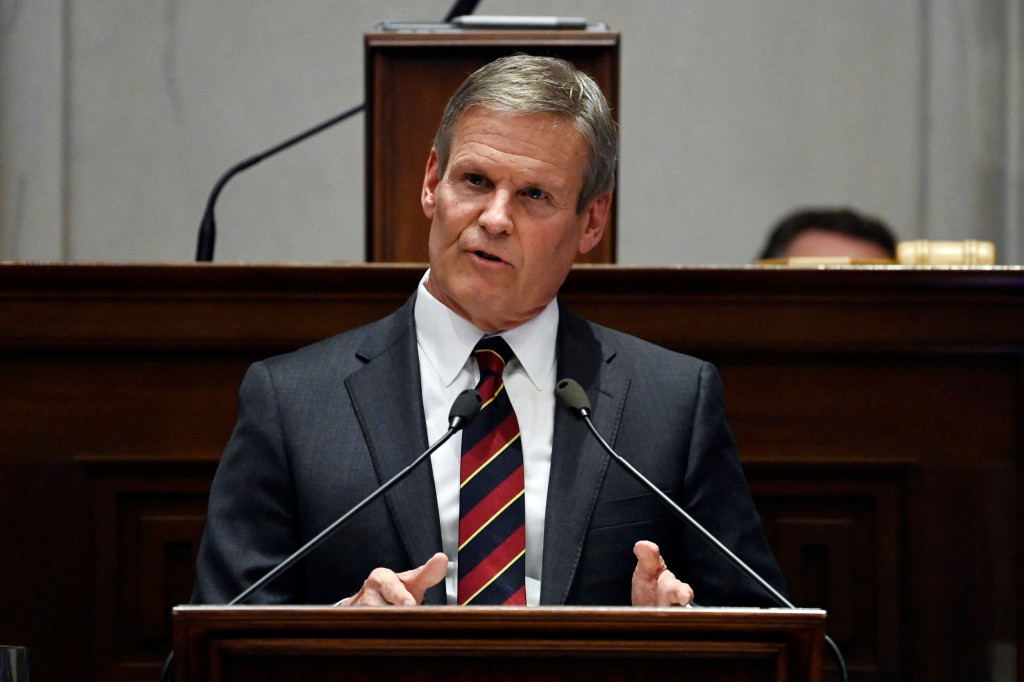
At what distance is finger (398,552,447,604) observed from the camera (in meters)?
1.71

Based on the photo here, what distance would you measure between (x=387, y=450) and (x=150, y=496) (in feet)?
2.18

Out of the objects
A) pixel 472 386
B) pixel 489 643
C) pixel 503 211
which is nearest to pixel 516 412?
pixel 472 386

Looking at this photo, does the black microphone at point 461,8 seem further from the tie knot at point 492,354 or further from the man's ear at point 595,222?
the tie knot at point 492,354

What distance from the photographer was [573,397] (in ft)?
6.16

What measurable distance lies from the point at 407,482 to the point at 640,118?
274cm

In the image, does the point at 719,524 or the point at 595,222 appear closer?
the point at 719,524

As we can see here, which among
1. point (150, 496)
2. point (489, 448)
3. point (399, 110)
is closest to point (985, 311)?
point (489, 448)

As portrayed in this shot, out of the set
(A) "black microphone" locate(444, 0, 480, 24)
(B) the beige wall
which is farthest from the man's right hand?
(B) the beige wall

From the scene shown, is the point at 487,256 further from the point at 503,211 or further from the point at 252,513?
the point at 252,513

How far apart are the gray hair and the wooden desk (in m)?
0.32

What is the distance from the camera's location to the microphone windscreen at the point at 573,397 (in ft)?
6.14

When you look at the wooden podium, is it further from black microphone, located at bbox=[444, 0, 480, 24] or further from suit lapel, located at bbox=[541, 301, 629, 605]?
black microphone, located at bbox=[444, 0, 480, 24]

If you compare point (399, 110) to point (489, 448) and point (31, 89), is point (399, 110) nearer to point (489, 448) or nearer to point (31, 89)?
point (489, 448)

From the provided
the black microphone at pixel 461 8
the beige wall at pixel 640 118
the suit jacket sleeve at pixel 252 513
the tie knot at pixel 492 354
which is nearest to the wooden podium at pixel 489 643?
the suit jacket sleeve at pixel 252 513
